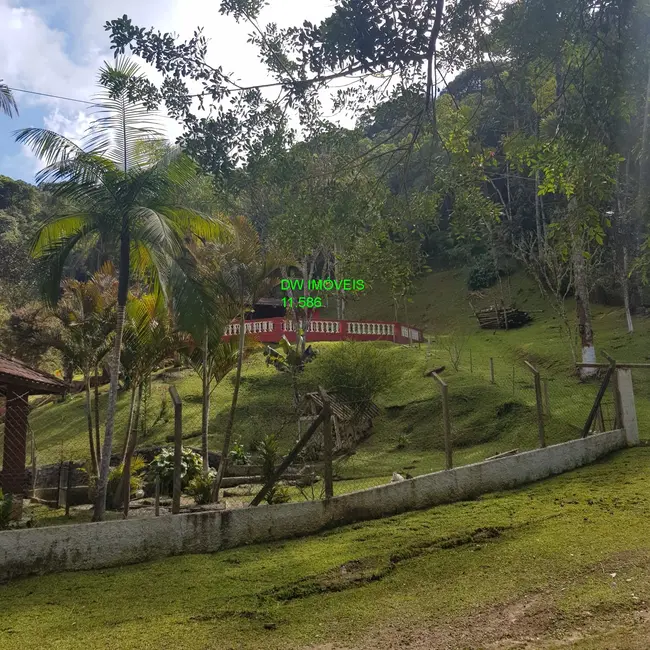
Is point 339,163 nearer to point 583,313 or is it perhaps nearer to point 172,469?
point 172,469

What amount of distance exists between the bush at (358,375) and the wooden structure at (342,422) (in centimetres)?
25

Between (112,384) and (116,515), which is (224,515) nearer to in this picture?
(112,384)

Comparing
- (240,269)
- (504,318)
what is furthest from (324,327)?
(240,269)

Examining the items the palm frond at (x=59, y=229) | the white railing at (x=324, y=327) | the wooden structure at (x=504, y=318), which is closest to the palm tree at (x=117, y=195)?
the palm frond at (x=59, y=229)

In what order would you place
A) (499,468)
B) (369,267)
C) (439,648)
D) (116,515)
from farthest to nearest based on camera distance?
(116,515) < (499,468) < (369,267) < (439,648)

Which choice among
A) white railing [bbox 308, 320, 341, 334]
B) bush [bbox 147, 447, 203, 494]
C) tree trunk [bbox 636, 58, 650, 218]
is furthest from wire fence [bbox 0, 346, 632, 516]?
white railing [bbox 308, 320, 341, 334]

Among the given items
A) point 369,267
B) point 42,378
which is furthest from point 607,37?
point 42,378

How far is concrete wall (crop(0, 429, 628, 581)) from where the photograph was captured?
5.19 metres

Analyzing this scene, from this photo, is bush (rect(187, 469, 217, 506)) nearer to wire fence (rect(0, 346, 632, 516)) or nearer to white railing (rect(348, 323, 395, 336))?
wire fence (rect(0, 346, 632, 516))

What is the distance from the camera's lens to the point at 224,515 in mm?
5750

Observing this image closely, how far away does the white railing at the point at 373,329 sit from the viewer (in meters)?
22.4

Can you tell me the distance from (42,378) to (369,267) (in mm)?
6306

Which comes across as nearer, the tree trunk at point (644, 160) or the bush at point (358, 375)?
the tree trunk at point (644, 160)

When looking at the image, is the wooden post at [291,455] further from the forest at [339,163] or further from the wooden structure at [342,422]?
the wooden structure at [342,422]
